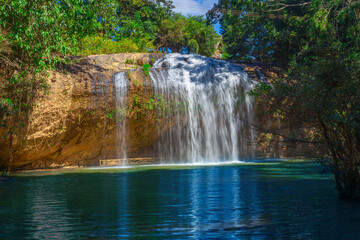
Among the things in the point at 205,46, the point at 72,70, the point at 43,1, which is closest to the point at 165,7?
the point at 205,46

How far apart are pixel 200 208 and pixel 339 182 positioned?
241 centimetres

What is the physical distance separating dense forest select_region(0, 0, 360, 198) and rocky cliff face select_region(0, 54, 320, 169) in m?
0.87

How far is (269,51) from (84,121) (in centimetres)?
1504

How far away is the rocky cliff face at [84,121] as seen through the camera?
1590cm

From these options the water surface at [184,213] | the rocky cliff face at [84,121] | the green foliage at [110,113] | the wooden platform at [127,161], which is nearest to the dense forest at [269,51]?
the rocky cliff face at [84,121]

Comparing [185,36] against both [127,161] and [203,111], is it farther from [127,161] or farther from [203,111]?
[127,161]

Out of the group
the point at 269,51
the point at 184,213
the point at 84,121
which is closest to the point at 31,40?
the point at 84,121

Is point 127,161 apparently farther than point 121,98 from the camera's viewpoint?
Yes

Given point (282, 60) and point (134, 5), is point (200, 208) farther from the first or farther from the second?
point (134, 5)

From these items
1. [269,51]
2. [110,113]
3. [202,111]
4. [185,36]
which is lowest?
[110,113]

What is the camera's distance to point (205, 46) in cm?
4619

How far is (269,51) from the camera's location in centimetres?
2648

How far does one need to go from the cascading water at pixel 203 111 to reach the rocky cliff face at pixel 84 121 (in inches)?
33.1

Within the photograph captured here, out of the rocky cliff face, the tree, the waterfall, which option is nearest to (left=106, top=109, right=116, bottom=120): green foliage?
the rocky cliff face
